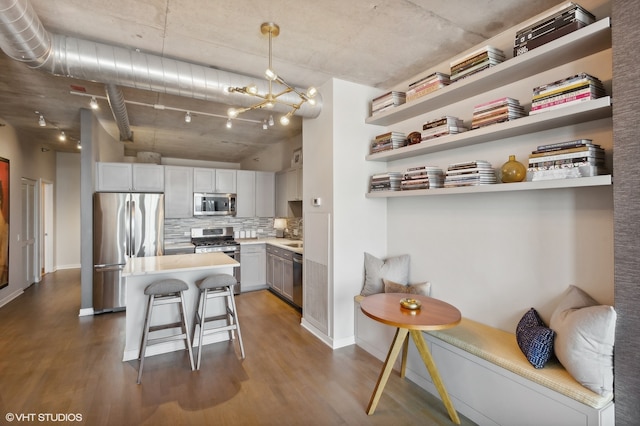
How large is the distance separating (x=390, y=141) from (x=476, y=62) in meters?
1.04

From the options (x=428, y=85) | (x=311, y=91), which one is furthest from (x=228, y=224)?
(x=428, y=85)

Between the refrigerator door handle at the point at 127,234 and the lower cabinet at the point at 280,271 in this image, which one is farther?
the lower cabinet at the point at 280,271

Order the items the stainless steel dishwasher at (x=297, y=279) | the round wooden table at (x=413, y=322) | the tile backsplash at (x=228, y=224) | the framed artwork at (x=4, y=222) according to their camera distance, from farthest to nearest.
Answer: the tile backsplash at (x=228, y=224) < the framed artwork at (x=4, y=222) < the stainless steel dishwasher at (x=297, y=279) < the round wooden table at (x=413, y=322)

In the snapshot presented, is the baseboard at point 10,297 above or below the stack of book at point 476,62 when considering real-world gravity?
below

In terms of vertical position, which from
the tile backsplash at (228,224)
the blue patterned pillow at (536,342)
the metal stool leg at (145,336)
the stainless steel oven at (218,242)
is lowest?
the metal stool leg at (145,336)

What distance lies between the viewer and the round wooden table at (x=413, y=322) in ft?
6.55

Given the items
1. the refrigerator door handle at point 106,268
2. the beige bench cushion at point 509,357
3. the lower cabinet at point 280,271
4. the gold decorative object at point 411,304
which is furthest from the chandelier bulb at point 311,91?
the refrigerator door handle at point 106,268

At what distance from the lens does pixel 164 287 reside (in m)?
2.87

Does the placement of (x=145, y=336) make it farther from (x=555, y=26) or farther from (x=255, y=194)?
(x=555, y=26)

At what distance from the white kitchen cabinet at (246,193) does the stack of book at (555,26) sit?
197 inches

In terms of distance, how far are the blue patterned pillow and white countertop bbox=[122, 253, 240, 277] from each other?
8.39 feet

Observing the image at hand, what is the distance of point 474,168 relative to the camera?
244 centimetres

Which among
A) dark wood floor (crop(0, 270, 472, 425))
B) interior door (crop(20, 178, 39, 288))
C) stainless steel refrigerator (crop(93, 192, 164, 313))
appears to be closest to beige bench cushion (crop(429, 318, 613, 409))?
dark wood floor (crop(0, 270, 472, 425))

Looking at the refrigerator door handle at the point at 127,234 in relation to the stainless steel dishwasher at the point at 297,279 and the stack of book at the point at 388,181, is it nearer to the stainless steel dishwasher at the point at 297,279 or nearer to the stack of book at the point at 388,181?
the stainless steel dishwasher at the point at 297,279
